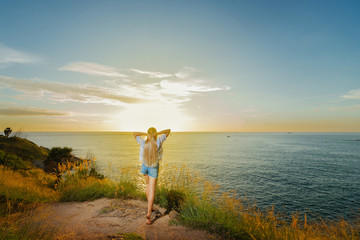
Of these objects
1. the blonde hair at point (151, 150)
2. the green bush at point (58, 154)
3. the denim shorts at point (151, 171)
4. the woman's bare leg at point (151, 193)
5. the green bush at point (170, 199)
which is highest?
the blonde hair at point (151, 150)

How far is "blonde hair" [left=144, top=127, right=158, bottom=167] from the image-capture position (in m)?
5.61

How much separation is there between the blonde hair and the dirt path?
1.79 meters

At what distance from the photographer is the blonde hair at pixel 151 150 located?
5605 mm

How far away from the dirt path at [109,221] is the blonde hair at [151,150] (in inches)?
70.5

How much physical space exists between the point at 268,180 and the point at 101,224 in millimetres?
28425

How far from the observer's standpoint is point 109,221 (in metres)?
5.71

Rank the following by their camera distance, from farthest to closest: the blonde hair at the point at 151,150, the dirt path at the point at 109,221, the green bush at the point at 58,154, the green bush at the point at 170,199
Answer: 1. the green bush at the point at 58,154
2. the green bush at the point at 170,199
3. the blonde hair at the point at 151,150
4. the dirt path at the point at 109,221

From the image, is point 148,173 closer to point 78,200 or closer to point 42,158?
point 78,200

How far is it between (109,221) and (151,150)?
8.45 ft

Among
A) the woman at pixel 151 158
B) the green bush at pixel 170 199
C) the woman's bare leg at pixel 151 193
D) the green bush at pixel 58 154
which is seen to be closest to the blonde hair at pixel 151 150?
the woman at pixel 151 158

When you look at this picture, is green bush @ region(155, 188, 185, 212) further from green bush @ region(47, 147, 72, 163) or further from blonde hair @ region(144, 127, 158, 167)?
green bush @ region(47, 147, 72, 163)

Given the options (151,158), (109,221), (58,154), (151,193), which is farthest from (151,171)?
(58,154)

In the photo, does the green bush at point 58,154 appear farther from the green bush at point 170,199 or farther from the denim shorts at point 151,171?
the denim shorts at point 151,171

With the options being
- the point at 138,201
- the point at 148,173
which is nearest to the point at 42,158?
the point at 138,201
